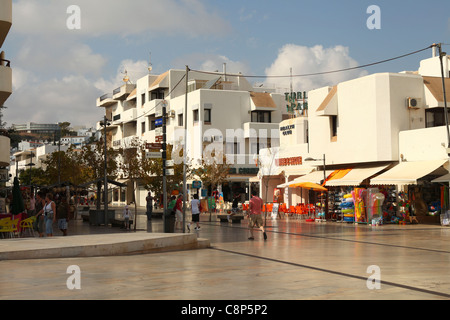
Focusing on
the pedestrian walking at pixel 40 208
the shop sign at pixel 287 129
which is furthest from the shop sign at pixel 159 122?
the shop sign at pixel 287 129

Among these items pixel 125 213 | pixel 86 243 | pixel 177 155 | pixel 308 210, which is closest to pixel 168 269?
pixel 86 243

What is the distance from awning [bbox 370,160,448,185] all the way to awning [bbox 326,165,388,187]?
1.41 m

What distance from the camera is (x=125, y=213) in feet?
96.3

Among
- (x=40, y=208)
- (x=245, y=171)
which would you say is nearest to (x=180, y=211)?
(x=40, y=208)

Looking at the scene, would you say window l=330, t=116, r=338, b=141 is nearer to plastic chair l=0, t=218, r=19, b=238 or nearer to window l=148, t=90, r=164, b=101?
plastic chair l=0, t=218, r=19, b=238

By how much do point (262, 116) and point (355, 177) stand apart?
31.3 meters

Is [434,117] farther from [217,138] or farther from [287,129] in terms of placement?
[217,138]

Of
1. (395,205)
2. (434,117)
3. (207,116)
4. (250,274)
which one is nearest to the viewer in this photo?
(250,274)

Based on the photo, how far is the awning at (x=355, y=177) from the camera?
3503 cm

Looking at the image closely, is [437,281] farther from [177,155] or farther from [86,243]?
[177,155]

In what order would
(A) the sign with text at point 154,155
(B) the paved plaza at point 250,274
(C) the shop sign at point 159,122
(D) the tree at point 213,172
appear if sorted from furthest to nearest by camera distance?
(D) the tree at point 213,172, (C) the shop sign at point 159,122, (A) the sign with text at point 154,155, (B) the paved plaza at point 250,274

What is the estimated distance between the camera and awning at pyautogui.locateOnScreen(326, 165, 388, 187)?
35.0 meters

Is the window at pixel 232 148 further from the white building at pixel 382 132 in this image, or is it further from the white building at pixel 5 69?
the white building at pixel 5 69

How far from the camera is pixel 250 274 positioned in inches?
499
